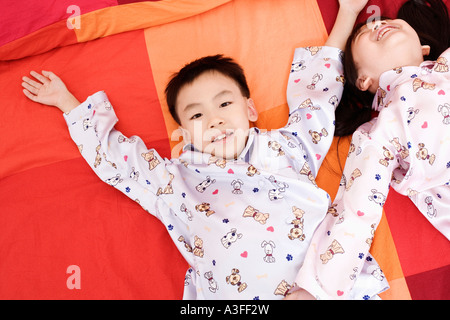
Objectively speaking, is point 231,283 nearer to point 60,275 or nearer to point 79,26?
point 60,275

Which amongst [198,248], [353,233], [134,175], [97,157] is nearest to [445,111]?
[353,233]

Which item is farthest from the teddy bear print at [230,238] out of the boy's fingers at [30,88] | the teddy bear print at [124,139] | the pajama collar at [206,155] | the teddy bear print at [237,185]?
the boy's fingers at [30,88]

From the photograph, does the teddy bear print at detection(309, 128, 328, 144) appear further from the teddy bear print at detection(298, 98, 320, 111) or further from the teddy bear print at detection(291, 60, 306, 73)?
the teddy bear print at detection(291, 60, 306, 73)

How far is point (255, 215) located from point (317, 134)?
0.33 meters

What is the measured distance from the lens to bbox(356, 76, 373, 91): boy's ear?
4.15 ft

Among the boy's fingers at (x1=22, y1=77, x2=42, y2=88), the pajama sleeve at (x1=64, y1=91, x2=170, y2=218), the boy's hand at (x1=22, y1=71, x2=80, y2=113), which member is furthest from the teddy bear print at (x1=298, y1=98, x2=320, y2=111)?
the boy's fingers at (x1=22, y1=77, x2=42, y2=88)

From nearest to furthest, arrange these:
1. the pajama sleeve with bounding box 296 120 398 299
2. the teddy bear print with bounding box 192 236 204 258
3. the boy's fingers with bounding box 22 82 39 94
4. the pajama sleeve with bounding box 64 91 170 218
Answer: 1. the pajama sleeve with bounding box 296 120 398 299
2. the teddy bear print with bounding box 192 236 204 258
3. the pajama sleeve with bounding box 64 91 170 218
4. the boy's fingers with bounding box 22 82 39 94

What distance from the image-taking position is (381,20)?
1.28m

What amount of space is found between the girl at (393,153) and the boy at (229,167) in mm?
75

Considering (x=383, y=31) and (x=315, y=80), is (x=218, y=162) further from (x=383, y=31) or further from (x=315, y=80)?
(x=383, y=31)

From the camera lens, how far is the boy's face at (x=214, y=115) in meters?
1.16

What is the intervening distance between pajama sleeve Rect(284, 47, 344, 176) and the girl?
0.09m

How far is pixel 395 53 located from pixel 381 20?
0.15 meters
